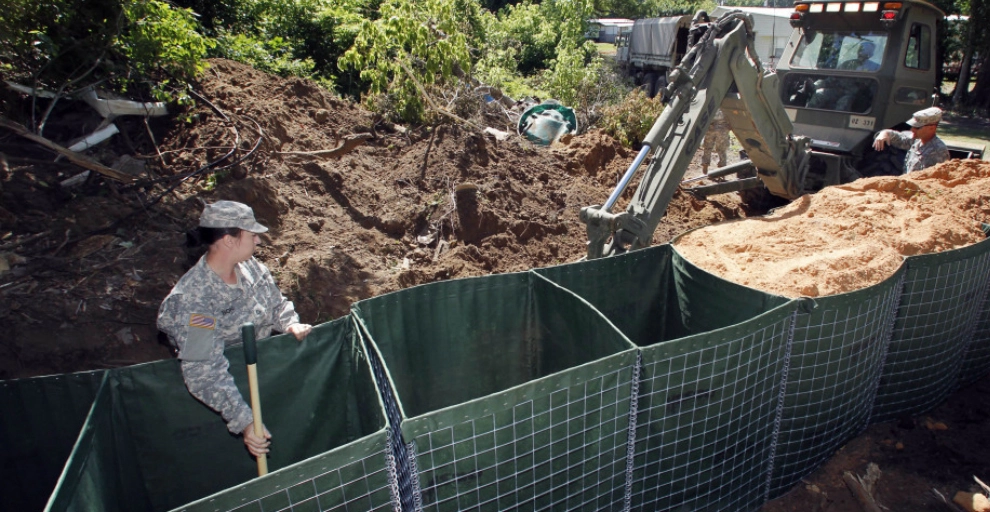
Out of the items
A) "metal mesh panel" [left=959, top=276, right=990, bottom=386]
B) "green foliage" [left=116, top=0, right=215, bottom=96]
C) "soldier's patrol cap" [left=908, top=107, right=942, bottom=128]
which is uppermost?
"green foliage" [left=116, top=0, right=215, bottom=96]

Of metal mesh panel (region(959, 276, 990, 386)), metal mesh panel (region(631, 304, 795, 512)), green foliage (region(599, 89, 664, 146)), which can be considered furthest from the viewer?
green foliage (region(599, 89, 664, 146))

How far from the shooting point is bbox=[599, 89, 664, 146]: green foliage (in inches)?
441

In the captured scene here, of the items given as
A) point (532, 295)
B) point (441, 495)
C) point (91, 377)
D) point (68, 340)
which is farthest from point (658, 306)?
point (68, 340)

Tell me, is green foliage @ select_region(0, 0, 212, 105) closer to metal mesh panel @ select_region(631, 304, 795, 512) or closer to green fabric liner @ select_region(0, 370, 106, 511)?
green fabric liner @ select_region(0, 370, 106, 511)

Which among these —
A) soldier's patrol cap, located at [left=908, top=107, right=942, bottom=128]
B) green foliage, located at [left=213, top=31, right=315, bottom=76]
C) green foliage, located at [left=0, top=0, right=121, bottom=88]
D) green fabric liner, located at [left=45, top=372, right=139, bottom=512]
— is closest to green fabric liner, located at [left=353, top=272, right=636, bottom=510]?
green fabric liner, located at [left=45, top=372, right=139, bottom=512]

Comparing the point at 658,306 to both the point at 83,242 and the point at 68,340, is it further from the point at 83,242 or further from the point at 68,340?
the point at 83,242

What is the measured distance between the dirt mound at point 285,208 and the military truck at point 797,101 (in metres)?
1.66

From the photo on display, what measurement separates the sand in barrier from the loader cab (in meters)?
1.69

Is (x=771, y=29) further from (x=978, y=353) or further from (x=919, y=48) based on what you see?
(x=978, y=353)

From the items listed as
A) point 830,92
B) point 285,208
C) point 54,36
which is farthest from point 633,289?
point 54,36

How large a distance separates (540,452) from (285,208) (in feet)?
15.7

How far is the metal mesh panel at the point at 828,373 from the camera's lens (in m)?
3.61

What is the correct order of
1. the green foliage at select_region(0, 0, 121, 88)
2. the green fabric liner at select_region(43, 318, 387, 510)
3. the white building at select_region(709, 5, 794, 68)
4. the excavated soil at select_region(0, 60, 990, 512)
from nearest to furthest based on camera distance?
the green fabric liner at select_region(43, 318, 387, 510) < the excavated soil at select_region(0, 60, 990, 512) < the green foliage at select_region(0, 0, 121, 88) < the white building at select_region(709, 5, 794, 68)

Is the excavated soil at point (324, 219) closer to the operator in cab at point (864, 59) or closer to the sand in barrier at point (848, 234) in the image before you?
the sand in barrier at point (848, 234)
